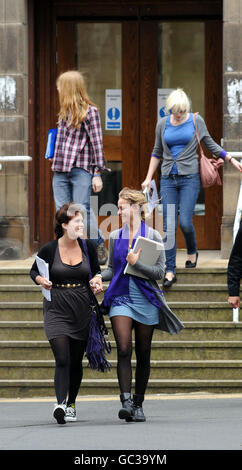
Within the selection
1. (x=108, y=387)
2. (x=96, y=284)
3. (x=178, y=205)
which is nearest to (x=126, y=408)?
(x=96, y=284)

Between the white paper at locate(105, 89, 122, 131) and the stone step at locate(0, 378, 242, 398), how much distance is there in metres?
4.59

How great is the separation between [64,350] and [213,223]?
569 cm

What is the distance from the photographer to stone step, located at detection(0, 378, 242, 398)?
10.1 metres

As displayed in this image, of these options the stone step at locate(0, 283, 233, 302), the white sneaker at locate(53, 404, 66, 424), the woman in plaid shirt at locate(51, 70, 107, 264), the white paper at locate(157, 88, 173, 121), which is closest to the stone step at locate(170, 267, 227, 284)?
the stone step at locate(0, 283, 233, 302)

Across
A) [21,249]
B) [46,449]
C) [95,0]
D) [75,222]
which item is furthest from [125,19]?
[46,449]

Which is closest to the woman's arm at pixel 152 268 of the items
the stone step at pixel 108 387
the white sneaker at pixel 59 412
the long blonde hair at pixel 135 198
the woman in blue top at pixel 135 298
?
the woman in blue top at pixel 135 298

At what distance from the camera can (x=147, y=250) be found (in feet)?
28.1

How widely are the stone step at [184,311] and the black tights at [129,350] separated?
209 centimetres

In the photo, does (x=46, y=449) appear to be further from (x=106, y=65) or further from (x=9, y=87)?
(x=106, y=65)

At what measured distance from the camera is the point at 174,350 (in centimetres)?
1039

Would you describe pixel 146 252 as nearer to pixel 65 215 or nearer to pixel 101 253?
pixel 65 215

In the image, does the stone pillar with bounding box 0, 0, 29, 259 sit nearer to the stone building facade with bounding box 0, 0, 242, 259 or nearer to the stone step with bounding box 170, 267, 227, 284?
the stone building facade with bounding box 0, 0, 242, 259

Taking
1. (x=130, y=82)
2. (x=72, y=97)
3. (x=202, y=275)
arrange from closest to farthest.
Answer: (x=72, y=97)
(x=202, y=275)
(x=130, y=82)

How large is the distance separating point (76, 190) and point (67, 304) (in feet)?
8.05
